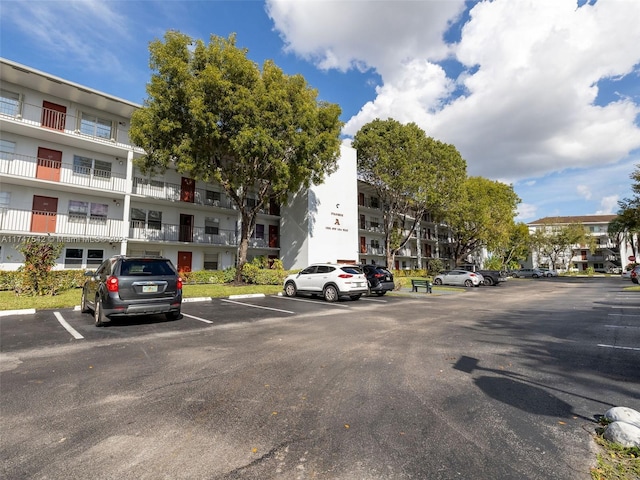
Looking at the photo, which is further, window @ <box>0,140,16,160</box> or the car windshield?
window @ <box>0,140,16,160</box>

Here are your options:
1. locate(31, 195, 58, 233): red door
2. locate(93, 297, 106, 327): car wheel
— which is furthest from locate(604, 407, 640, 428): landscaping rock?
locate(31, 195, 58, 233): red door

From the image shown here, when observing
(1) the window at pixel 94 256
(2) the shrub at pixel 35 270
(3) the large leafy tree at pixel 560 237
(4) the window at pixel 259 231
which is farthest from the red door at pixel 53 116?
(3) the large leafy tree at pixel 560 237

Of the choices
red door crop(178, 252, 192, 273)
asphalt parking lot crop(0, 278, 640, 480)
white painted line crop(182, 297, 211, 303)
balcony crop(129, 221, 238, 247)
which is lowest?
asphalt parking lot crop(0, 278, 640, 480)

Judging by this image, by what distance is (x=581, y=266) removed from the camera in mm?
79750

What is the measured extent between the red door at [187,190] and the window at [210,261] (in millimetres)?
4466

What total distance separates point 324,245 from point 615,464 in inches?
1010

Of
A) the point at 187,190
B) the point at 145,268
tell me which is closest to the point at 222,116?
the point at 187,190

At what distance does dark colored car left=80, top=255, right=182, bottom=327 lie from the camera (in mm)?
7695

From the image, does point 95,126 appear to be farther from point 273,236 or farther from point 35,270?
point 273,236

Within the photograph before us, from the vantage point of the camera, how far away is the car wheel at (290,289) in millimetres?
16438

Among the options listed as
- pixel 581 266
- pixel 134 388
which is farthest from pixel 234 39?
pixel 581 266

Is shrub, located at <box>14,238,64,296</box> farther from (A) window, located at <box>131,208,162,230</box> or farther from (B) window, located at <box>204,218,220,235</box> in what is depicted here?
(B) window, located at <box>204,218,220,235</box>

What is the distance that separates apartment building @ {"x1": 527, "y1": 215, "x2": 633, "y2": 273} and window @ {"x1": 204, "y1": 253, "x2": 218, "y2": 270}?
71059mm

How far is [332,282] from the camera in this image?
1490 cm
